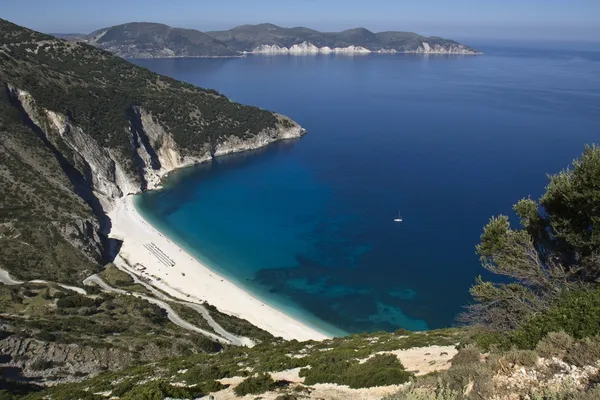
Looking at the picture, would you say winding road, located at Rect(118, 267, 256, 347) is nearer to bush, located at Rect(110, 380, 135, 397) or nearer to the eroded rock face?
the eroded rock face

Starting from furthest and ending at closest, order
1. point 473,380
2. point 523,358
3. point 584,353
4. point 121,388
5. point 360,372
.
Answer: point 121,388 < point 360,372 < point 523,358 < point 584,353 < point 473,380

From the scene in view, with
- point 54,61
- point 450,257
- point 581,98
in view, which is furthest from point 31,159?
point 581,98

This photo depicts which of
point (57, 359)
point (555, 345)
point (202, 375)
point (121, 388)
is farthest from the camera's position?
point (57, 359)

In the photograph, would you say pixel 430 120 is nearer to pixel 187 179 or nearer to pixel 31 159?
pixel 187 179

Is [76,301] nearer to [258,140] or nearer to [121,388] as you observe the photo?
[121,388]

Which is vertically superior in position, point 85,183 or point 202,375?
point 202,375

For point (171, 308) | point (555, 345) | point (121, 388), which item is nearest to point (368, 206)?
point (171, 308)

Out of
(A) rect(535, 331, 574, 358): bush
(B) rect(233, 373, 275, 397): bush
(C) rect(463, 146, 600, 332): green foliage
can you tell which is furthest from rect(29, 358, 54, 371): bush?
(A) rect(535, 331, 574, 358): bush
